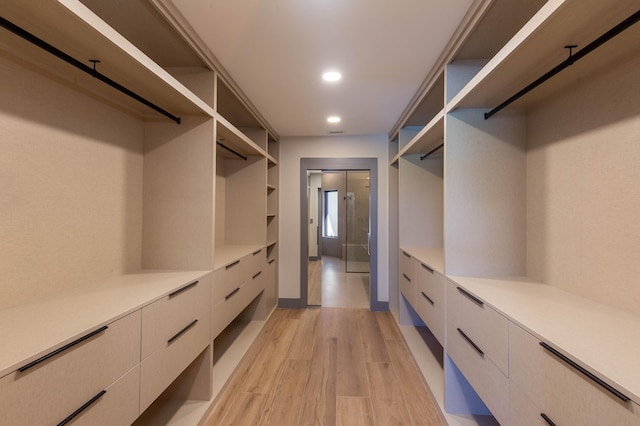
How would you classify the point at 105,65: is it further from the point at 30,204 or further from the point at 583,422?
the point at 583,422

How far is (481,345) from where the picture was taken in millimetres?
1369

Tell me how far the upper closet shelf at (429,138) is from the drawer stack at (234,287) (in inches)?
77.7

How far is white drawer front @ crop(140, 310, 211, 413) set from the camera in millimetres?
1276

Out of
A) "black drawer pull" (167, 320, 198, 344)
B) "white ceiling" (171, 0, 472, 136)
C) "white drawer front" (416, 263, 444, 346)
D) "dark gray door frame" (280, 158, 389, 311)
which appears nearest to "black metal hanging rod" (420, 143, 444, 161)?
"white ceiling" (171, 0, 472, 136)

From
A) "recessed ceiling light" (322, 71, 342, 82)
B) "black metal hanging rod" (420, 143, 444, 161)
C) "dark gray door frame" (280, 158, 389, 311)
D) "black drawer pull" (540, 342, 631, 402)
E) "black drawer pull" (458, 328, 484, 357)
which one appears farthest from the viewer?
"dark gray door frame" (280, 158, 389, 311)

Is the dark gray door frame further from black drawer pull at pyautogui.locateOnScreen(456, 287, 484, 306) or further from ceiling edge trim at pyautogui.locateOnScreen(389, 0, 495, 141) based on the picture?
black drawer pull at pyautogui.locateOnScreen(456, 287, 484, 306)

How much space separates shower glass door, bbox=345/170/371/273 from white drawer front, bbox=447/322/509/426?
14.7 ft

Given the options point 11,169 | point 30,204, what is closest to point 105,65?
point 11,169

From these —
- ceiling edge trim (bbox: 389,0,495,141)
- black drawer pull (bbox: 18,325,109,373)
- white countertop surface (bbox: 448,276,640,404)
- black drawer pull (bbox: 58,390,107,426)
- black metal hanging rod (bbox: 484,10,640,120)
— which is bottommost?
black drawer pull (bbox: 58,390,107,426)

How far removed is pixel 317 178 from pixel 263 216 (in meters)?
4.24

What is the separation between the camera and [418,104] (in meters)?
2.49

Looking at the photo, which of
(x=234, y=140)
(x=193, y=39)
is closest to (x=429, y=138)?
(x=234, y=140)

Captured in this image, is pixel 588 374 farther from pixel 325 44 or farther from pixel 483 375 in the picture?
pixel 325 44

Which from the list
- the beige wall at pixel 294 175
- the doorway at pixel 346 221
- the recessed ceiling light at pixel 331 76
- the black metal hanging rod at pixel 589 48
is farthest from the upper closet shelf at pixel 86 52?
the doorway at pixel 346 221
